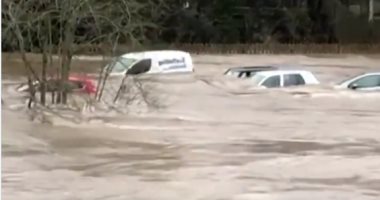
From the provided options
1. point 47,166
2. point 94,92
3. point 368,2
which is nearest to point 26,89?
point 94,92

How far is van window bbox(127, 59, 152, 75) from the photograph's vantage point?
31.8 meters

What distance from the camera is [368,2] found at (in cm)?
5628

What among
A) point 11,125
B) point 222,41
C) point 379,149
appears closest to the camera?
point 379,149

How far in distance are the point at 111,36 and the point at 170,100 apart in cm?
411

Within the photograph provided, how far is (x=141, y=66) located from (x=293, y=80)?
528 cm

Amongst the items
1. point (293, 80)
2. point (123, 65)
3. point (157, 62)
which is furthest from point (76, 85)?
point (157, 62)

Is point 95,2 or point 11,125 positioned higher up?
point 95,2

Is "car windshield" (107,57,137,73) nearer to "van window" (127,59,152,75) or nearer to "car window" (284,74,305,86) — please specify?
"van window" (127,59,152,75)

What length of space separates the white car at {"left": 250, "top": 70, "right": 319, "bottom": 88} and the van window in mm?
3656

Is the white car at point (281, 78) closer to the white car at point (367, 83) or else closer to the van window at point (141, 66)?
the white car at point (367, 83)

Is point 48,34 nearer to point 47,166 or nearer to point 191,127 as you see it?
point 191,127

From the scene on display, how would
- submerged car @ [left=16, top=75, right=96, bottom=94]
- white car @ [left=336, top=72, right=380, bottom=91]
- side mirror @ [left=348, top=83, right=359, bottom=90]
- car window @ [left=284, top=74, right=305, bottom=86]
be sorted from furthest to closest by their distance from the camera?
1. car window @ [left=284, top=74, right=305, bottom=86]
2. side mirror @ [left=348, top=83, right=359, bottom=90]
3. white car @ [left=336, top=72, right=380, bottom=91]
4. submerged car @ [left=16, top=75, right=96, bottom=94]

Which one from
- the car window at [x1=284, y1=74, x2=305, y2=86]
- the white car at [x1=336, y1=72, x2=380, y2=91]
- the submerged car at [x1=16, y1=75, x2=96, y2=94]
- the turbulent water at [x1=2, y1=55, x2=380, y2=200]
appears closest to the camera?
the turbulent water at [x1=2, y1=55, x2=380, y2=200]

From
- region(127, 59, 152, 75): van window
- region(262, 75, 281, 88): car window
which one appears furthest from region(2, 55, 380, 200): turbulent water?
region(127, 59, 152, 75): van window
